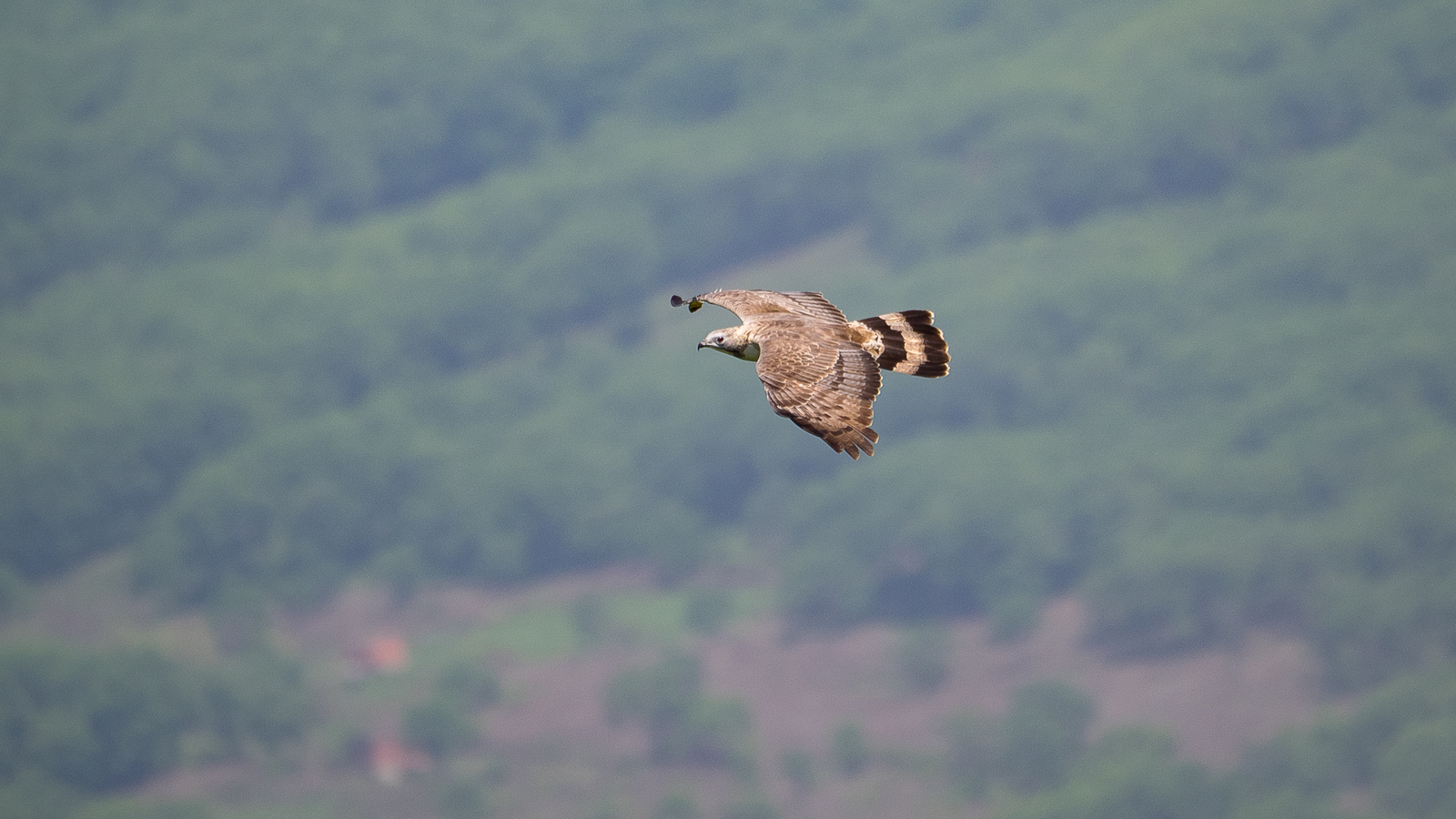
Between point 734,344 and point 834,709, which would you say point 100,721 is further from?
point 734,344

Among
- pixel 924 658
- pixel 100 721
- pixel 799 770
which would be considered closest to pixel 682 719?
pixel 799 770

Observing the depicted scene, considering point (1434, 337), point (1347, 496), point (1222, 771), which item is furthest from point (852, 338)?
point (1434, 337)

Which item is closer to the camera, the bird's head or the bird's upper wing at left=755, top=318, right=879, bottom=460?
the bird's upper wing at left=755, top=318, right=879, bottom=460

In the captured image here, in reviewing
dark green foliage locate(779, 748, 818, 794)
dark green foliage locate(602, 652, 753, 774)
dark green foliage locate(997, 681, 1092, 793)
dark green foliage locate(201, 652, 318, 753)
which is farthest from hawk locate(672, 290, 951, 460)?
dark green foliage locate(201, 652, 318, 753)

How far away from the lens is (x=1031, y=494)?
191875 mm

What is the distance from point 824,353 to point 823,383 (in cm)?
132

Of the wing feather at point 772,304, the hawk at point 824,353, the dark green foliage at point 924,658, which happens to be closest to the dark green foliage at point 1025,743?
the dark green foliage at point 924,658

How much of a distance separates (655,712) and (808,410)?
139398mm

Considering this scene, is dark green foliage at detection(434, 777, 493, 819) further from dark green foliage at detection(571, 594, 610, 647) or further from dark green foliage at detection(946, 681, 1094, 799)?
dark green foliage at detection(946, 681, 1094, 799)

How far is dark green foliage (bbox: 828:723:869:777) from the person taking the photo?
162 metres

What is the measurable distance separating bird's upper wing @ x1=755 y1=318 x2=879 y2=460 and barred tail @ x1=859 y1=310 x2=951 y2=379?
89cm

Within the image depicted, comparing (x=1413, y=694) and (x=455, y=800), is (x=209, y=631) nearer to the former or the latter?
(x=455, y=800)

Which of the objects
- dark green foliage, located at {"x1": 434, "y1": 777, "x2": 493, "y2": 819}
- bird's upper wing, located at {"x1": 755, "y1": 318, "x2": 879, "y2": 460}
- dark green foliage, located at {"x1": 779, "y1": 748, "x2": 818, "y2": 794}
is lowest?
bird's upper wing, located at {"x1": 755, "y1": 318, "x2": 879, "y2": 460}

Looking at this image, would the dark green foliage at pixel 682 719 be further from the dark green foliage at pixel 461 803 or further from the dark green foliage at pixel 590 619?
the dark green foliage at pixel 590 619
